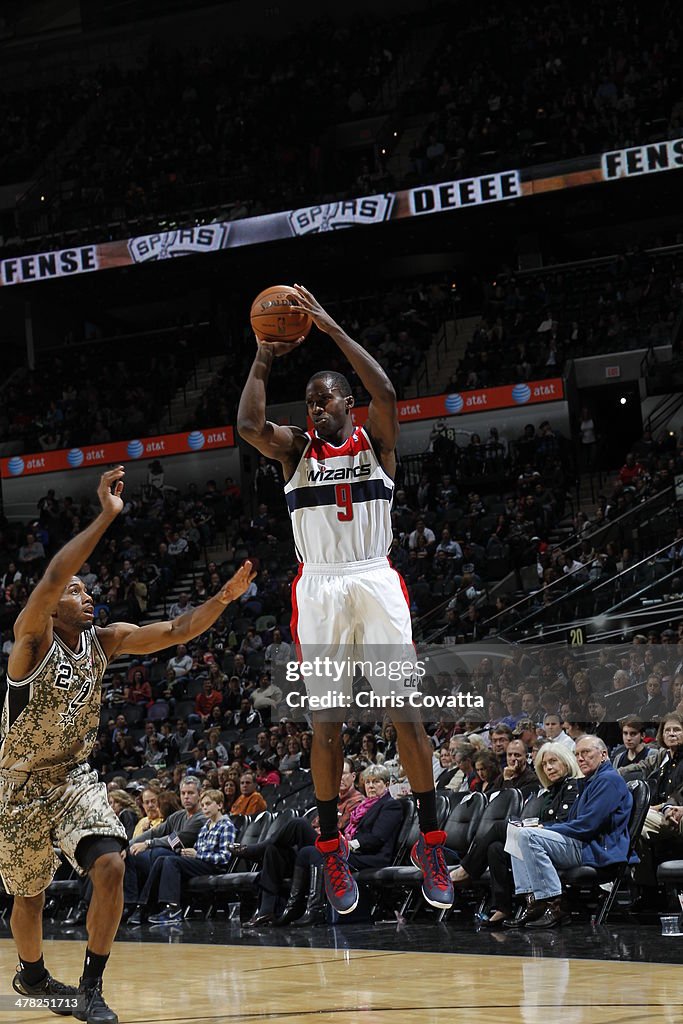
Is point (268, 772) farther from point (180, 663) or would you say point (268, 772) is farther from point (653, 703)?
point (180, 663)

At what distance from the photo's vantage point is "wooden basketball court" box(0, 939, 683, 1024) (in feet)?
19.6

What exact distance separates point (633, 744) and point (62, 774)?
4.93 meters

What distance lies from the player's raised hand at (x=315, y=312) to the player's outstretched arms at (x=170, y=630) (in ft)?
4.15

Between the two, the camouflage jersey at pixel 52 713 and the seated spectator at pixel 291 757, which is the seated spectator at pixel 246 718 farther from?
the camouflage jersey at pixel 52 713

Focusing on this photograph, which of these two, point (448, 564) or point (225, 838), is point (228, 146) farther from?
point (225, 838)

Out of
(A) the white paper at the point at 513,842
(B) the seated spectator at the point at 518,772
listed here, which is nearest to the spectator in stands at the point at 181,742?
(B) the seated spectator at the point at 518,772

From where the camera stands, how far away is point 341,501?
571 centimetres

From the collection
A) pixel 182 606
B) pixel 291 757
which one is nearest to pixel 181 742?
pixel 291 757

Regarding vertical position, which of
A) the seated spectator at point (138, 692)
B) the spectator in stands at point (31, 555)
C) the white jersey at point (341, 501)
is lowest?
the seated spectator at point (138, 692)

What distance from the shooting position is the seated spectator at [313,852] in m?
9.90

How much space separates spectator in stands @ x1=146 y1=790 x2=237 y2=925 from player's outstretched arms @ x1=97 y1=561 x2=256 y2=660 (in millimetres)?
5303

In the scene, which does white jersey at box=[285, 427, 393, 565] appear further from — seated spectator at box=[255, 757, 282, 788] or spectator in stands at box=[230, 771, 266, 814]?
seated spectator at box=[255, 757, 282, 788]

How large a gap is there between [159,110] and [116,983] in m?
26.4

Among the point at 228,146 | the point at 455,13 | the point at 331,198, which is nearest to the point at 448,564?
the point at 331,198
